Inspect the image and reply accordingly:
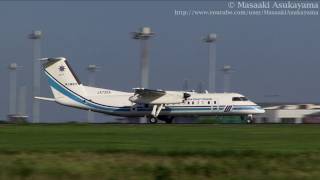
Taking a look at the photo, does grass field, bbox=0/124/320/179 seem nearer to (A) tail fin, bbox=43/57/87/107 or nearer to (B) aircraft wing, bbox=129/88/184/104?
(B) aircraft wing, bbox=129/88/184/104

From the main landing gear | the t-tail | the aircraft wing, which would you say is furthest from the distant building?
the t-tail

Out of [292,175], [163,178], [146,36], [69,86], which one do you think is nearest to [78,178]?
[163,178]

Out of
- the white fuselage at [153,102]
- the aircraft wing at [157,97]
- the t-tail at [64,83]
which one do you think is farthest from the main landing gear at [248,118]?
the t-tail at [64,83]

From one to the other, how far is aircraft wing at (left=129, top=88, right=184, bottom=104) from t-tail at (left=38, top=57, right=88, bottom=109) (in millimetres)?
6446

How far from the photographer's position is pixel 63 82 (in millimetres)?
79438

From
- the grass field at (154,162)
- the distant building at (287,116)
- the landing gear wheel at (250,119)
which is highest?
the grass field at (154,162)

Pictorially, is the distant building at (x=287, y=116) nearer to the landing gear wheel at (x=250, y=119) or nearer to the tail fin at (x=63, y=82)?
the landing gear wheel at (x=250, y=119)

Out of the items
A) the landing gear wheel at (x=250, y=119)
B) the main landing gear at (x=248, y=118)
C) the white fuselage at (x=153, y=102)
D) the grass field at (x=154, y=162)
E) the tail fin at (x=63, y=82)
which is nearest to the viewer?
the grass field at (x=154, y=162)

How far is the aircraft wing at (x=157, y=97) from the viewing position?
73.9m

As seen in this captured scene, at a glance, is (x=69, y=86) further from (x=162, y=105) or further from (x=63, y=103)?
(x=162, y=105)

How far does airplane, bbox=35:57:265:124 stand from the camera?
7369 cm

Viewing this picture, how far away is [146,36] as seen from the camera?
90750 mm

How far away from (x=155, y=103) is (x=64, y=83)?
11.5 metres

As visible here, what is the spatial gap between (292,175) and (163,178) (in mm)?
3999
